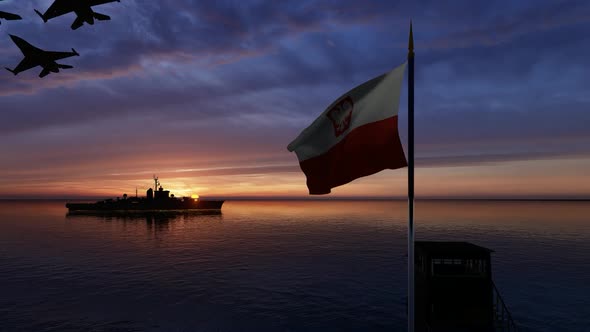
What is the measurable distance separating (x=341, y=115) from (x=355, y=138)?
0.88m

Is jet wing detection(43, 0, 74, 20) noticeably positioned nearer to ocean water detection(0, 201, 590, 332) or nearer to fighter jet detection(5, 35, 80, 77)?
fighter jet detection(5, 35, 80, 77)

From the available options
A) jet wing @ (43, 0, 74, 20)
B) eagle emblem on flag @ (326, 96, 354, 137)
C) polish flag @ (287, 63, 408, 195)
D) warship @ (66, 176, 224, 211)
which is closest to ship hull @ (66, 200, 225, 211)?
warship @ (66, 176, 224, 211)

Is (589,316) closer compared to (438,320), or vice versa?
(438,320)

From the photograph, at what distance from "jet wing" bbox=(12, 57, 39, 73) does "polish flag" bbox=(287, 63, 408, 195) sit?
24.9 feet

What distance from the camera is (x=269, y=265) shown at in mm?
48250

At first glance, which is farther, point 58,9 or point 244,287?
point 244,287

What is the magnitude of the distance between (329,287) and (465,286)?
17320 millimetres

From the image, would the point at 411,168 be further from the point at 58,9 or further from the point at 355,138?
the point at 58,9

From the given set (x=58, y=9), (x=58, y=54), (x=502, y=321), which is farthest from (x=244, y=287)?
(x=58, y=9)

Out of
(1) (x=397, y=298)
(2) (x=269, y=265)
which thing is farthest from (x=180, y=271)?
(1) (x=397, y=298)

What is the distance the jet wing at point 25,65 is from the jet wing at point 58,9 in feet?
7.20

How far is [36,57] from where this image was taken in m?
9.47

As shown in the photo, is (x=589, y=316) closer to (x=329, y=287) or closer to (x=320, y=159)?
(x=329, y=287)

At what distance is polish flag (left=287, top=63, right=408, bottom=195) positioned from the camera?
25.1 ft
